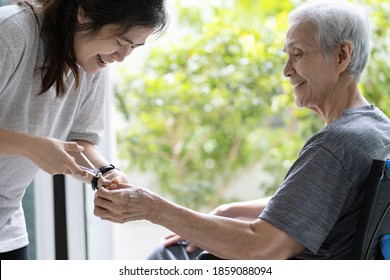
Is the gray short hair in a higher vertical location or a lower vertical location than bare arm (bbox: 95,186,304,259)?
higher

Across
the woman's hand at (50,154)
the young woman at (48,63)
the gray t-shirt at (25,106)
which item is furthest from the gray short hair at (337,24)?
the woman's hand at (50,154)

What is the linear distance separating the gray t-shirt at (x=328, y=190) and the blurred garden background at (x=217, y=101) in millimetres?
1663

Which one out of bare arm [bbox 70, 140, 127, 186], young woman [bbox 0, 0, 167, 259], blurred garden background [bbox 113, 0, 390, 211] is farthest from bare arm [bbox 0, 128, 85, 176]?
blurred garden background [bbox 113, 0, 390, 211]

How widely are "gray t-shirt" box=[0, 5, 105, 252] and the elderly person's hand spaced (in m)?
0.25

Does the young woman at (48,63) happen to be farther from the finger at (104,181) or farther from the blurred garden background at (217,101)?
the blurred garden background at (217,101)

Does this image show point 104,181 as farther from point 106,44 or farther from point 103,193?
point 106,44

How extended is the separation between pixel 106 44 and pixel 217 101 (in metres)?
2.19

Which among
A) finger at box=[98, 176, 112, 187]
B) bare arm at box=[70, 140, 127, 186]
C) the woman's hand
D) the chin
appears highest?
the chin

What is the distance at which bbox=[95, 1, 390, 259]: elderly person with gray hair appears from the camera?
166 cm

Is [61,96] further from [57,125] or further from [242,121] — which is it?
[242,121]

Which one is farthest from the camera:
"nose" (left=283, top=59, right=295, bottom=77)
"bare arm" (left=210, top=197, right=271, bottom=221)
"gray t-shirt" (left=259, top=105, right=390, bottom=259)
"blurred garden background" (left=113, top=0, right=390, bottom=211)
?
"blurred garden background" (left=113, top=0, right=390, bottom=211)

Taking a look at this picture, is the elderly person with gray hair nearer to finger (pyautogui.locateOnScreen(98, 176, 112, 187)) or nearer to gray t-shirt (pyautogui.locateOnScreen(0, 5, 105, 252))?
finger (pyautogui.locateOnScreen(98, 176, 112, 187))

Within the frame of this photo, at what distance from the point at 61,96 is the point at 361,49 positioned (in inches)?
34.5

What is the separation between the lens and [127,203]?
5.62 ft
